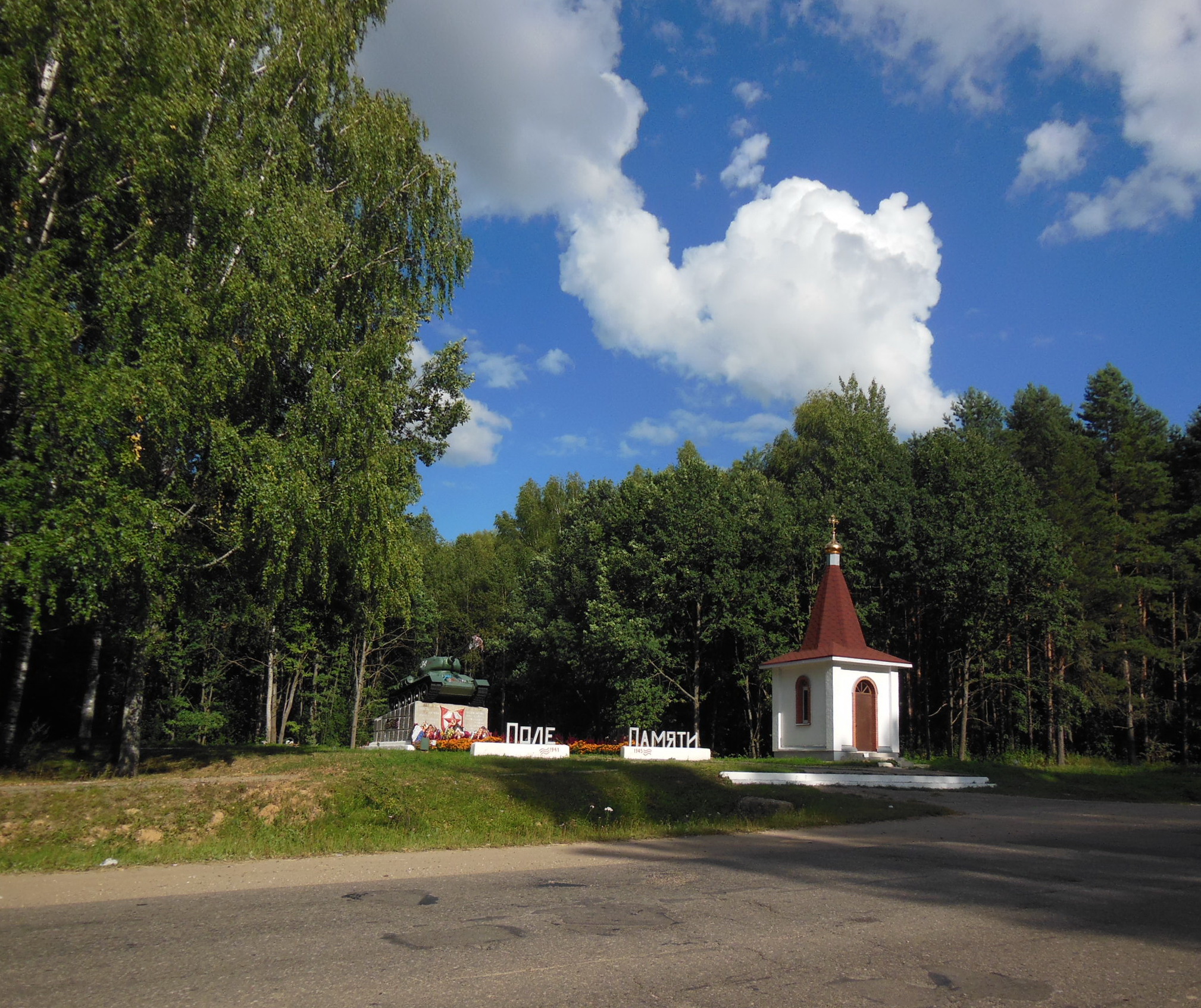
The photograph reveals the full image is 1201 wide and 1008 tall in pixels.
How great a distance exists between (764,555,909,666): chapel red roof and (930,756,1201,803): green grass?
411cm

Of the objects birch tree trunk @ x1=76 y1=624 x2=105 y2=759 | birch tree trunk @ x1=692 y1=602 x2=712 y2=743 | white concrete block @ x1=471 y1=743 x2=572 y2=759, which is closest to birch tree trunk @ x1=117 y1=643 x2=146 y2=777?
birch tree trunk @ x1=76 y1=624 x2=105 y2=759

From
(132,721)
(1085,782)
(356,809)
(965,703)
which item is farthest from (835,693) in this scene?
(132,721)

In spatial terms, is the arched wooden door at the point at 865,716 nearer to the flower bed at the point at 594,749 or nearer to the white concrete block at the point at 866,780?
the white concrete block at the point at 866,780

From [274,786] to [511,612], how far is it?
31.3 m

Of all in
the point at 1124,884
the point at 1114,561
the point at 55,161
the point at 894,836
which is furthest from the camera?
the point at 1114,561

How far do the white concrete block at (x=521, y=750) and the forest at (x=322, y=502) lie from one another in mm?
4293

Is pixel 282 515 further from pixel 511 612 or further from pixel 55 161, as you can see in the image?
pixel 511 612

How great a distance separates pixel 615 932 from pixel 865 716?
80.5 ft

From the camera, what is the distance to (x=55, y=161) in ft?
48.9

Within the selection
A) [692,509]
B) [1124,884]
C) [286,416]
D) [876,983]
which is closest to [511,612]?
[692,509]

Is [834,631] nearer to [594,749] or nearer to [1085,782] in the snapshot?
[1085,782]

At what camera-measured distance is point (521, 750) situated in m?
23.6

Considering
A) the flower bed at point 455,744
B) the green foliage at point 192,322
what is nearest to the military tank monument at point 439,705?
the flower bed at point 455,744

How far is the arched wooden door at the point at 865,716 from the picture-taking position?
28594 millimetres
